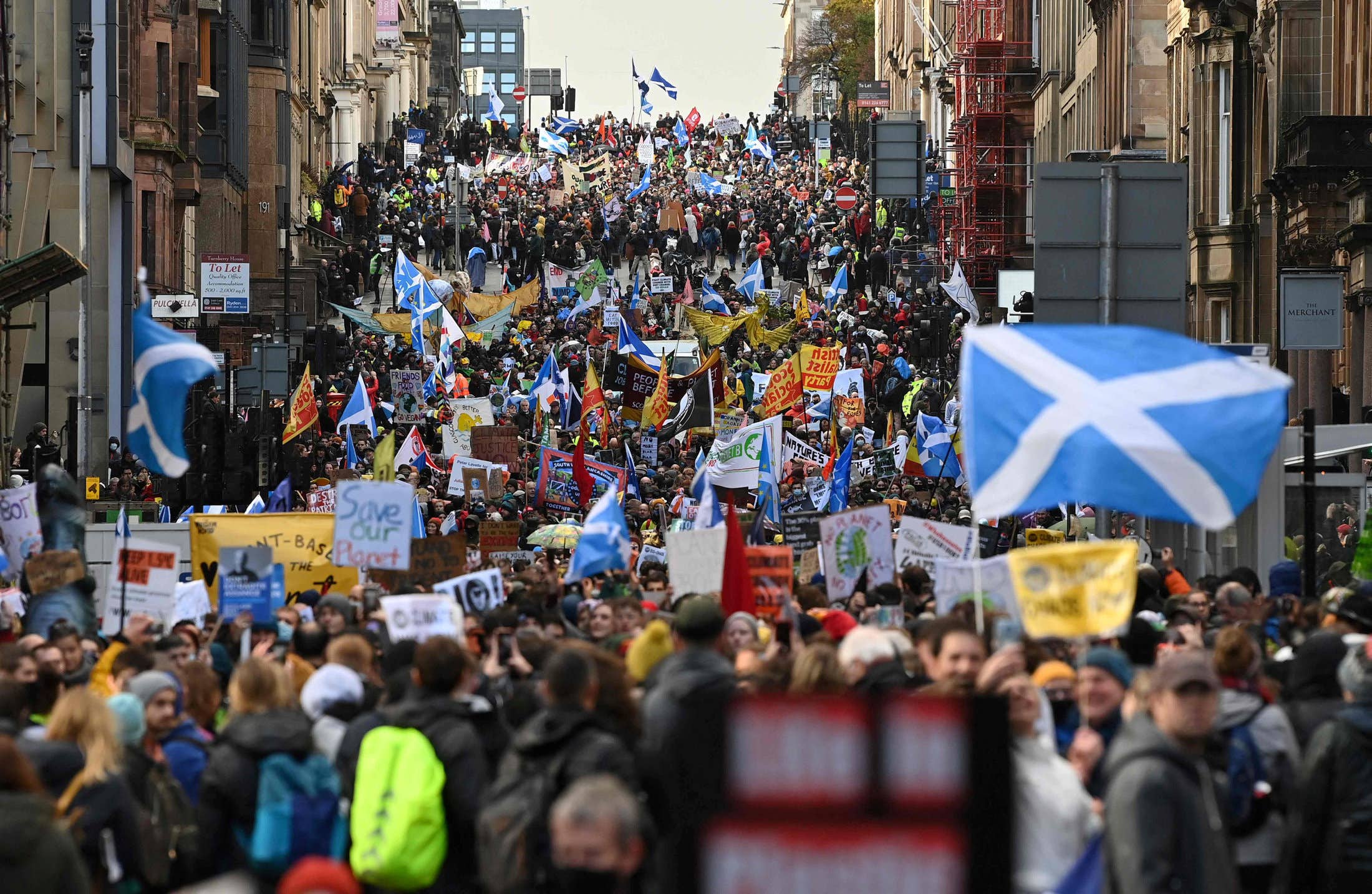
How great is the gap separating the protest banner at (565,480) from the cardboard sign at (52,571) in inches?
504

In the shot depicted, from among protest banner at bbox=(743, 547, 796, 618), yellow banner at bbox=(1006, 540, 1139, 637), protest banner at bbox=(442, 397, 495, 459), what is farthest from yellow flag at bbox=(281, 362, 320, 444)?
yellow banner at bbox=(1006, 540, 1139, 637)

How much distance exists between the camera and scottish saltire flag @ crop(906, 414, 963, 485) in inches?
1265

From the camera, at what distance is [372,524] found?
15.9 meters

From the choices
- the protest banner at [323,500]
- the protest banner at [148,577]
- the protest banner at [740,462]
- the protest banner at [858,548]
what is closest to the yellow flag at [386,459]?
the protest banner at [323,500]

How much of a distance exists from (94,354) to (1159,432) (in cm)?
3378

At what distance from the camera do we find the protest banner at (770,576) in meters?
14.3

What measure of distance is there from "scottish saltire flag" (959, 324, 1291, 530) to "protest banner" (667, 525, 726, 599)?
5.60 metres

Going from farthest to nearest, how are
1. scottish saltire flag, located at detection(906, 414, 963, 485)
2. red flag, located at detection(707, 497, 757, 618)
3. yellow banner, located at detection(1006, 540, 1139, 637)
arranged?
scottish saltire flag, located at detection(906, 414, 963, 485), red flag, located at detection(707, 497, 757, 618), yellow banner, located at detection(1006, 540, 1139, 637)

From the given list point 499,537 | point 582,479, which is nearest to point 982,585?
point 499,537

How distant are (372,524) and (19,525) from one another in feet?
11.1

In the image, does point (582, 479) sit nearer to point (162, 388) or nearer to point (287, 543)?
point (287, 543)

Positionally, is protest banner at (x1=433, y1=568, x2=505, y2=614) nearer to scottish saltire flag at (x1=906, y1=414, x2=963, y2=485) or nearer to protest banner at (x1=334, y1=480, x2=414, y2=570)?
protest banner at (x1=334, y1=480, x2=414, y2=570)

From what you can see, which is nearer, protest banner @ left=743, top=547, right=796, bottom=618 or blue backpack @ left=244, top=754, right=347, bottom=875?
blue backpack @ left=244, top=754, right=347, bottom=875

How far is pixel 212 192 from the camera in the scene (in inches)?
2203
